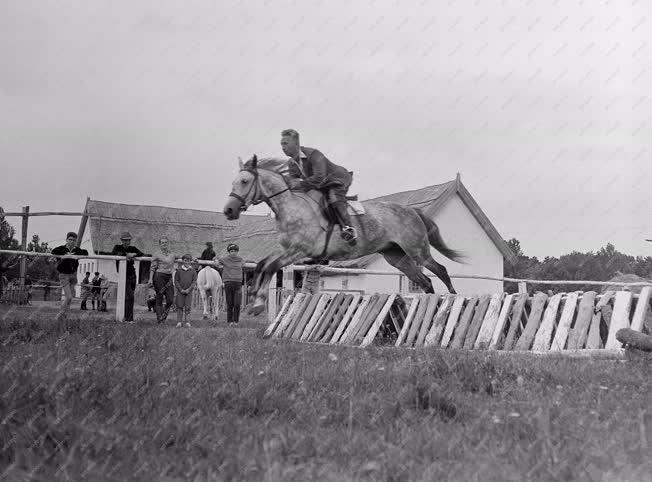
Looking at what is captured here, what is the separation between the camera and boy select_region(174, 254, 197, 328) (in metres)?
14.2

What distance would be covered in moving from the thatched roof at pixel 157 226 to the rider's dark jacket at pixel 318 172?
136ft

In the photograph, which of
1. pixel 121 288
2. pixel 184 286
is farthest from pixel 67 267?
pixel 184 286

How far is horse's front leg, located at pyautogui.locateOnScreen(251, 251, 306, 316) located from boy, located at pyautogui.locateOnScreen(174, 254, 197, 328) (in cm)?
536

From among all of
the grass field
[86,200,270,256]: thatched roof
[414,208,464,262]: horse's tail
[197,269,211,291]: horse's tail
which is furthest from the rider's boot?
[86,200,270,256]: thatched roof

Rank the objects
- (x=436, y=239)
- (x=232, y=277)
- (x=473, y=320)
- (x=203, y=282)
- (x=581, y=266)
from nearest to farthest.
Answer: (x=473, y=320) → (x=436, y=239) → (x=232, y=277) → (x=203, y=282) → (x=581, y=266)

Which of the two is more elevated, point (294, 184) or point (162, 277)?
point (294, 184)

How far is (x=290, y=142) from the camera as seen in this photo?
9734 mm

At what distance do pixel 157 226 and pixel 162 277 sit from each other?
43272mm

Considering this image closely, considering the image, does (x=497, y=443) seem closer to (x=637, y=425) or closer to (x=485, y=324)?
(x=637, y=425)

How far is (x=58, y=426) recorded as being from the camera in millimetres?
2986

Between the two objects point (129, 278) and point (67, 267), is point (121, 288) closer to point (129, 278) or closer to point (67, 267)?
point (129, 278)

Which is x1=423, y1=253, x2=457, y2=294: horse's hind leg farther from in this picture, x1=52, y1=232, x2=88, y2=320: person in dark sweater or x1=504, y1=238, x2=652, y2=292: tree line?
x1=504, y1=238, x2=652, y2=292: tree line

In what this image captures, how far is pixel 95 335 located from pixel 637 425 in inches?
236

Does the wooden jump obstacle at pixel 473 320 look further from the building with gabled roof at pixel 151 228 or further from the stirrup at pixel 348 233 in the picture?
the building with gabled roof at pixel 151 228
